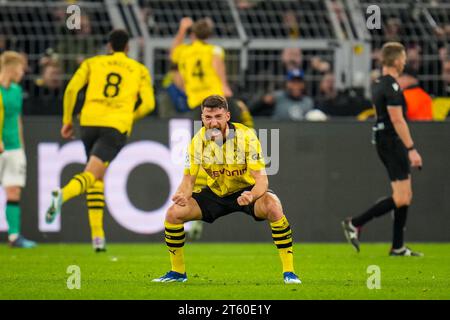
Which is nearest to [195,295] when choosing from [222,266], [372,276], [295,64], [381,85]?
[372,276]

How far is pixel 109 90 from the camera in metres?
12.8

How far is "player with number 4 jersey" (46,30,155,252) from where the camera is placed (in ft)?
41.4

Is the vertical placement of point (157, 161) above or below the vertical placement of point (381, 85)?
below

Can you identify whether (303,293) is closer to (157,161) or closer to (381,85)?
(381,85)

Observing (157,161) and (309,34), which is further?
(309,34)

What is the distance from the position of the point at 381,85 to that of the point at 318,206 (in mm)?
3010

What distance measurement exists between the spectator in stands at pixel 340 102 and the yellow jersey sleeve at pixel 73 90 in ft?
14.4

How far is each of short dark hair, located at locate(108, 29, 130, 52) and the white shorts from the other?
2.36m

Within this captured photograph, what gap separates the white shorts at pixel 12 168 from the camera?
14.5 meters

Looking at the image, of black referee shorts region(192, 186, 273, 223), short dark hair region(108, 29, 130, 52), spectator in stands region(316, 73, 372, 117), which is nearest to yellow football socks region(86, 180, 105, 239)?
short dark hair region(108, 29, 130, 52)

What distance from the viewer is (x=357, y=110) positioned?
1614 cm

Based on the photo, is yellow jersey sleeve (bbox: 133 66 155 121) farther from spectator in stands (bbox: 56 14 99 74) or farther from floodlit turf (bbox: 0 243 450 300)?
spectator in stands (bbox: 56 14 99 74)

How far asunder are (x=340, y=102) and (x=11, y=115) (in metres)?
4.37

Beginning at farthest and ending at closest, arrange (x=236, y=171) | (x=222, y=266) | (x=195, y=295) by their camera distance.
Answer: (x=222, y=266) < (x=236, y=171) < (x=195, y=295)
